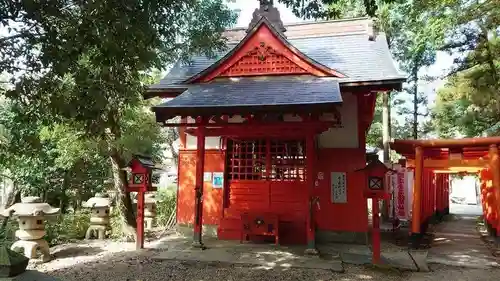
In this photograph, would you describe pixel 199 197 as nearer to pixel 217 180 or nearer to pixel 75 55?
pixel 217 180

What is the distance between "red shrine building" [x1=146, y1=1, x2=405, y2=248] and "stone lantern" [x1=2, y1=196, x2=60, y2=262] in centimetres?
321

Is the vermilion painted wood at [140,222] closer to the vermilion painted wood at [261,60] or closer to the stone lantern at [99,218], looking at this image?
the stone lantern at [99,218]

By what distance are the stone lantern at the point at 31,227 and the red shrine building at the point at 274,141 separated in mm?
3211

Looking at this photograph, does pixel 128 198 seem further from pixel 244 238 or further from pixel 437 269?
pixel 437 269

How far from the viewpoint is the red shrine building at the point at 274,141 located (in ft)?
29.7

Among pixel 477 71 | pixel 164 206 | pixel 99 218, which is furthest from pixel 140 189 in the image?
pixel 477 71

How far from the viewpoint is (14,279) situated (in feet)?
9.25

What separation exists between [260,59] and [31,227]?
675 centimetres

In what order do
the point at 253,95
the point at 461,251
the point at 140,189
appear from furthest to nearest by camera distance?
the point at 461,251
the point at 140,189
the point at 253,95

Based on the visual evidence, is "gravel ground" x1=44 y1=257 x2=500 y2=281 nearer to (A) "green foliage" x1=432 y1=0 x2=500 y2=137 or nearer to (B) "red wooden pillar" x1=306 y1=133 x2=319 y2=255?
(B) "red wooden pillar" x1=306 y1=133 x2=319 y2=255

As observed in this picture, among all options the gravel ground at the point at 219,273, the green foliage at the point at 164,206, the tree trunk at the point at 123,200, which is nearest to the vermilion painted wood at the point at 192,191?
the tree trunk at the point at 123,200

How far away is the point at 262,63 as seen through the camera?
1026 centimetres

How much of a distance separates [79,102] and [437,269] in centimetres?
742

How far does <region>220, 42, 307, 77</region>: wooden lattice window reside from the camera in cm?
1015
